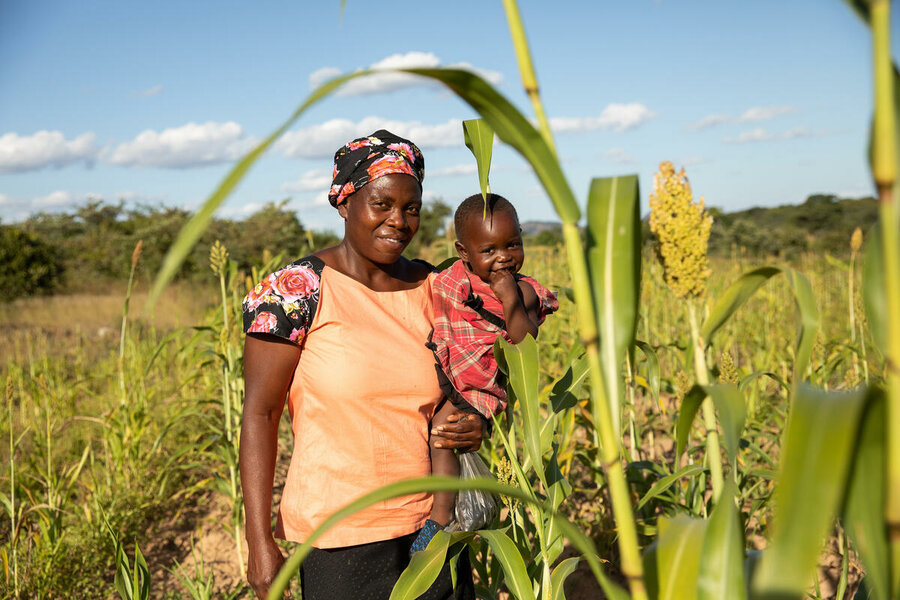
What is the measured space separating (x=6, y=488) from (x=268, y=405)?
2.95 m

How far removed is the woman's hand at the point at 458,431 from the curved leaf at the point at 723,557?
3.67 feet

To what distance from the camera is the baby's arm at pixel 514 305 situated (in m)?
1.77

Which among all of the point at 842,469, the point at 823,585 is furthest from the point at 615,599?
the point at 823,585

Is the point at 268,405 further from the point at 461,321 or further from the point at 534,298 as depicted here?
the point at 534,298

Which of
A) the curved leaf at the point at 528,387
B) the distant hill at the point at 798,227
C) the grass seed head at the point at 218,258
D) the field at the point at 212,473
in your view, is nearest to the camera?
the curved leaf at the point at 528,387

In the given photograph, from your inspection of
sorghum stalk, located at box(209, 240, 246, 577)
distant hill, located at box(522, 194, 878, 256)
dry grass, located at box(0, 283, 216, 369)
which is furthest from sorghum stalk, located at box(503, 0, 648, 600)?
distant hill, located at box(522, 194, 878, 256)

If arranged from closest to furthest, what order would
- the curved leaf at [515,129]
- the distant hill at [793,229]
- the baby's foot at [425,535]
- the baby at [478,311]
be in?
the curved leaf at [515,129]
the baby's foot at [425,535]
the baby at [478,311]
the distant hill at [793,229]

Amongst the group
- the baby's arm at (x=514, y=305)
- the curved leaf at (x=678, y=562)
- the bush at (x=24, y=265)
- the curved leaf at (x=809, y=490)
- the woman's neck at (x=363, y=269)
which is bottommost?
the curved leaf at (x=678, y=562)

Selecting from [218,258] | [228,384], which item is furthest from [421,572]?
[218,258]

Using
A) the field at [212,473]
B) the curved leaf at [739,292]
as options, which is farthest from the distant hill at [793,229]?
the curved leaf at [739,292]

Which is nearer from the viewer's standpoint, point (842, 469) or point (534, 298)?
point (842, 469)

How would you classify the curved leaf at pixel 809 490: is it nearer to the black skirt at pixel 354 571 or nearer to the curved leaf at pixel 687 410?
the curved leaf at pixel 687 410

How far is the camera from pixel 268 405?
1.73 metres

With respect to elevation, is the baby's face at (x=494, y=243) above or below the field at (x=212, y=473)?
above
